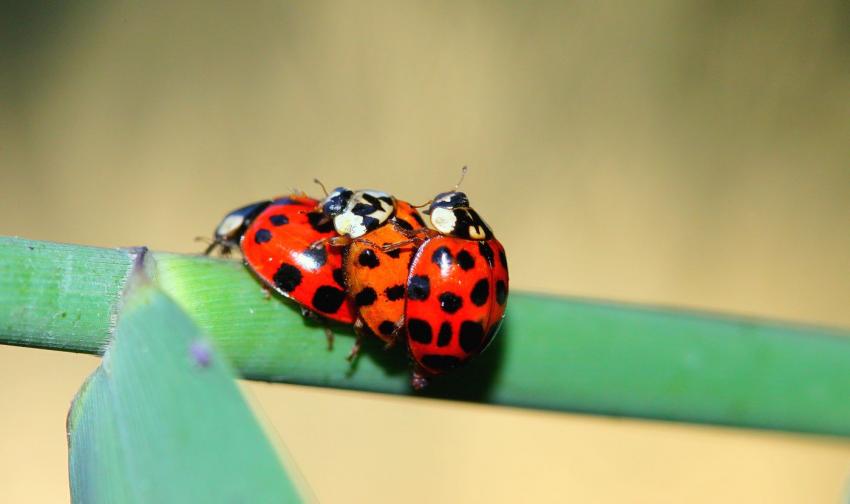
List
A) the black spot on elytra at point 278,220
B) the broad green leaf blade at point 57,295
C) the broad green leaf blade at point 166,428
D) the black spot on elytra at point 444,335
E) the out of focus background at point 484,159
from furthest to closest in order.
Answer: the out of focus background at point 484,159, the black spot on elytra at point 278,220, the black spot on elytra at point 444,335, the broad green leaf blade at point 57,295, the broad green leaf blade at point 166,428

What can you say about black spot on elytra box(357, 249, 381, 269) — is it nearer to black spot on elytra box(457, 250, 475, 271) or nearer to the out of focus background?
black spot on elytra box(457, 250, 475, 271)

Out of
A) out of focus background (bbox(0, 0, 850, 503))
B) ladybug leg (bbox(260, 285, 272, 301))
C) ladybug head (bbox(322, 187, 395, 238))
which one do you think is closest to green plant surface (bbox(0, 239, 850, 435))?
ladybug leg (bbox(260, 285, 272, 301))

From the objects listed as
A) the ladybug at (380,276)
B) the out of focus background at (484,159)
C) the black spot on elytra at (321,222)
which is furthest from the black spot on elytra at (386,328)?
the out of focus background at (484,159)

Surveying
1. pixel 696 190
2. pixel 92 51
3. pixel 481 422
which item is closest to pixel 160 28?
pixel 92 51

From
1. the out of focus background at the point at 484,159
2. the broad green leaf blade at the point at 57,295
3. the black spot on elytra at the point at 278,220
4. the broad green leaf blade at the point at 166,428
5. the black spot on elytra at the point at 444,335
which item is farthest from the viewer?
the out of focus background at the point at 484,159

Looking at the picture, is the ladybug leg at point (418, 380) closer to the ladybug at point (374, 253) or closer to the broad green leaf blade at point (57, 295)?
the ladybug at point (374, 253)

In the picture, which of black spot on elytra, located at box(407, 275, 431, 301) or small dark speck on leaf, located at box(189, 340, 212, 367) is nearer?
small dark speck on leaf, located at box(189, 340, 212, 367)
